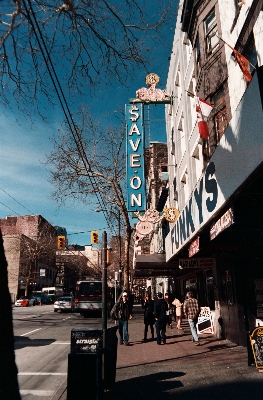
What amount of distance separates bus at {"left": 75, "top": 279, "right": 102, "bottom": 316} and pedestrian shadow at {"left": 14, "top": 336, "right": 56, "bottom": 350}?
14.8 m

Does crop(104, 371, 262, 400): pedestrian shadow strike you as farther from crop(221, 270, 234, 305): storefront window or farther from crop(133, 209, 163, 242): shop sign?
crop(133, 209, 163, 242): shop sign

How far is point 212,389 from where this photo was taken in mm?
6820

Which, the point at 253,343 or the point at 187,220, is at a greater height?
the point at 187,220

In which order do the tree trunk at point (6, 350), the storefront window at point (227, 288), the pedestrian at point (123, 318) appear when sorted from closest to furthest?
the tree trunk at point (6, 350)
the storefront window at point (227, 288)
the pedestrian at point (123, 318)

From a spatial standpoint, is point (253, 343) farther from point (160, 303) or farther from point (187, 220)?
point (160, 303)

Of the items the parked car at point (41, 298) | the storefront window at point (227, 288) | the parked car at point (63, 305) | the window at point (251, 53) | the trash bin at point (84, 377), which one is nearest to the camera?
the trash bin at point (84, 377)

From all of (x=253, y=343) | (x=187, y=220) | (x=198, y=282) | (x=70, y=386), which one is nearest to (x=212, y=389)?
(x=253, y=343)

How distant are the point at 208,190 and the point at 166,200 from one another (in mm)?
24565

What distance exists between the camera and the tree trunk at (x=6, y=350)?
131 inches

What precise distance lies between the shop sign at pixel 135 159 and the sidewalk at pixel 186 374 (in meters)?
7.97

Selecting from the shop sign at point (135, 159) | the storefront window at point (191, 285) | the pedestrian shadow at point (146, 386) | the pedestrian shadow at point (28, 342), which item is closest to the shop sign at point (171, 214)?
the shop sign at point (135, 159)

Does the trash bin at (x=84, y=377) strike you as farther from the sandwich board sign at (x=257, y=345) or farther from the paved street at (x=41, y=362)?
the sandwich board sign at (x=257, y=345)

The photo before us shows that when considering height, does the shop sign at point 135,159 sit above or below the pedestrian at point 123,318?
above

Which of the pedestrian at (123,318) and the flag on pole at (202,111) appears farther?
the pedestrian at (123,318)
